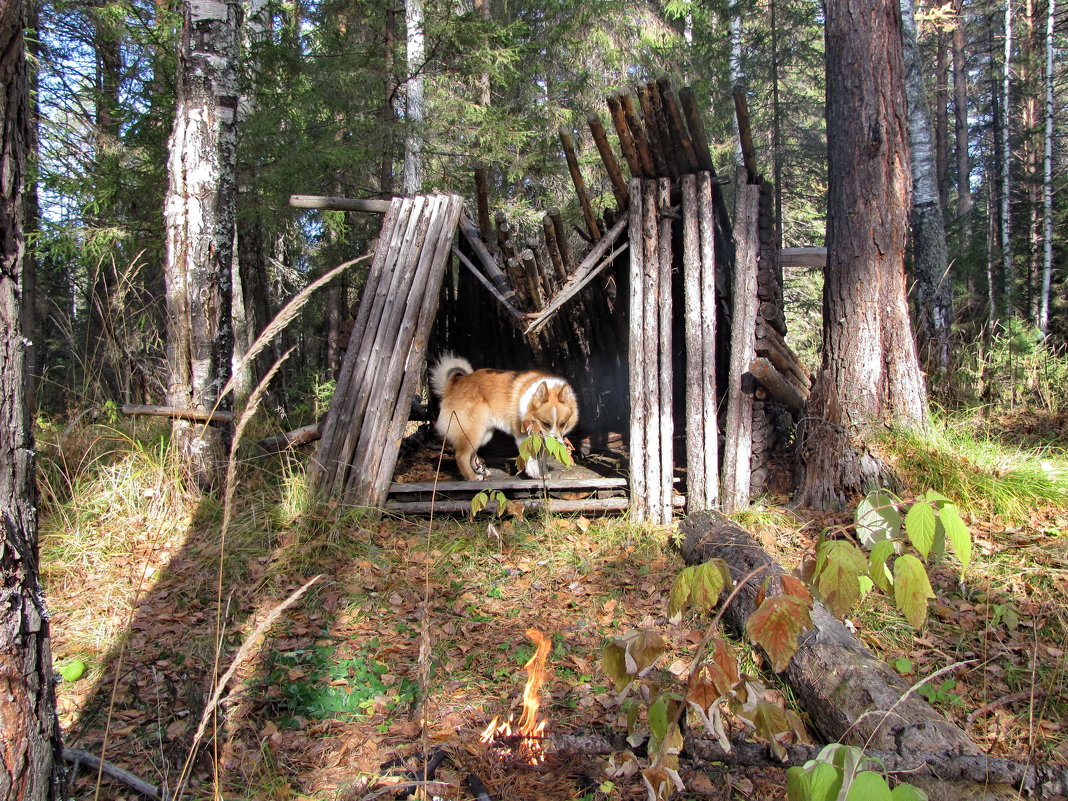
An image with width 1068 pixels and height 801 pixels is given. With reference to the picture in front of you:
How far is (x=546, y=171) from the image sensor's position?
14.4 meters

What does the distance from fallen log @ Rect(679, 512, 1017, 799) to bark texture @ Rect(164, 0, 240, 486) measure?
4.72 m

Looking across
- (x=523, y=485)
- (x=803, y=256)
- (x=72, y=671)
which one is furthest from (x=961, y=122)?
(x=72, y=671)

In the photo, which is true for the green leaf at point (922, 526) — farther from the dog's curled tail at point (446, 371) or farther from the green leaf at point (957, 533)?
the dog's curled tail at point (446, 371)

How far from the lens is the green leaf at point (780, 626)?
1.74 meters

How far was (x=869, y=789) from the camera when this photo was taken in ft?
4.48

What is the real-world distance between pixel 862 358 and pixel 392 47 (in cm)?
953

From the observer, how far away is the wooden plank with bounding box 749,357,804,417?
591 centimetres

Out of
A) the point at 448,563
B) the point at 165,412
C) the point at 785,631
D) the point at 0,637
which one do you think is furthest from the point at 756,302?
the point at 0,637

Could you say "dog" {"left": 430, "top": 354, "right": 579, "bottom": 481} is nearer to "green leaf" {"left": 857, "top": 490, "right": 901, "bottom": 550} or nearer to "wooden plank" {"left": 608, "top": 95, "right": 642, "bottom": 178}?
"wooden plank" {"left": 608, "top": 95, "right": 642, "bottom": 178}

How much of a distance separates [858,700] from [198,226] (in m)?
6.07

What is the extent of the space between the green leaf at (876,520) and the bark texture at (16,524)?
2367 mm

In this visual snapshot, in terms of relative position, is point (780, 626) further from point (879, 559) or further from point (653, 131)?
point (653, 131)

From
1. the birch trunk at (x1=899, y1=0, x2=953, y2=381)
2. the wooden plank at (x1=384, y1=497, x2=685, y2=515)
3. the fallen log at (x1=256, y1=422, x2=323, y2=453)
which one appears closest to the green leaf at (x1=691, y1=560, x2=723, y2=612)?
the wooden plank at (x1=384, y1=497, x2=685, y2=515)

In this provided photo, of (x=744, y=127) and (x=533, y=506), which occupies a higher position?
(x=744, y=127)
